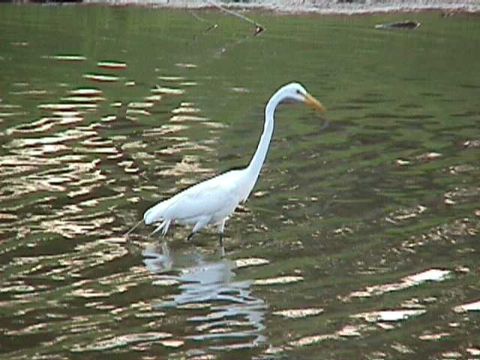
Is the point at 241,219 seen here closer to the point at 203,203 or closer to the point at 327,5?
the point at 203,203

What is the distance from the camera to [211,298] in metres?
9.25

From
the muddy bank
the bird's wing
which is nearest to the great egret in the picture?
the bird's wing

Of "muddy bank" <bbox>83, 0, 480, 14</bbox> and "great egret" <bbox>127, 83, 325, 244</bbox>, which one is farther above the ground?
"great egret" <bbox>127, 83, 325, 244</bbox>

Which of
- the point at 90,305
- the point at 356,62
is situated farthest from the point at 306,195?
the point at 356,62

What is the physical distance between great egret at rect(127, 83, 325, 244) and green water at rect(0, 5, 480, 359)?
27cm

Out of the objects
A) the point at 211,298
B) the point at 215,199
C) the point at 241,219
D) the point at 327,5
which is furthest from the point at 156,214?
the point at 327,5

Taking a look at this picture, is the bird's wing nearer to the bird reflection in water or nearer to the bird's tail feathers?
the bird's tail feathers

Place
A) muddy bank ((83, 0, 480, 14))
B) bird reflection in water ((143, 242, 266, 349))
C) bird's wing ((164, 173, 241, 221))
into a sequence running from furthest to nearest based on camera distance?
muddy bank ((83, 0, 480, 14)), bird's wing ((164, 173, 241, 221)), bird reflection in water ((143, 242, 266, 349))

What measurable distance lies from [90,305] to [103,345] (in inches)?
36.1

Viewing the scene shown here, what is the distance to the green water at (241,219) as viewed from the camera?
8383 millimetres

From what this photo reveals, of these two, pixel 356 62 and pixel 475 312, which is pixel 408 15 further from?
pixel 475 312

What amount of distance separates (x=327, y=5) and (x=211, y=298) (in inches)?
1434

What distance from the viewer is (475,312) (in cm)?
889

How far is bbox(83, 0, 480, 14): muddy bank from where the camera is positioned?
4344 cm
